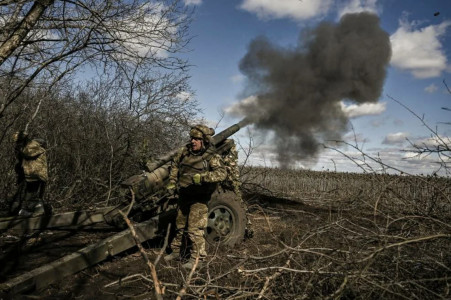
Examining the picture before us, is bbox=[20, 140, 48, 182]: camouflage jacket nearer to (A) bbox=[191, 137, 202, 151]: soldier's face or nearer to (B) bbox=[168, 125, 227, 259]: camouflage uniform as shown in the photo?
(B) bbox=[168, 125, 227, 259]: camouflage uniform

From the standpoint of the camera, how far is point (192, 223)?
5156 millimetres

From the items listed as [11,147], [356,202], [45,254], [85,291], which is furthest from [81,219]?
[356,202]

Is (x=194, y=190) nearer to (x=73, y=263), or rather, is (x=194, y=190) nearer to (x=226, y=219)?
(x=226, y=219)

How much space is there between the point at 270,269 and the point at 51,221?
14.2ft

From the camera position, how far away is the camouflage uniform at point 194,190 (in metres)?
5.13

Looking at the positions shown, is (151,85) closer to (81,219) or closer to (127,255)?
(81,219)

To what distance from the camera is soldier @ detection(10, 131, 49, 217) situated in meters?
7.29

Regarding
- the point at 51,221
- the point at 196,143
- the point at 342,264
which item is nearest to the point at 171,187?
the point at 196,143

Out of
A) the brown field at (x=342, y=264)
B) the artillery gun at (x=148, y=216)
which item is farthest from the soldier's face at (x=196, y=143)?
the brown field at (x=342, y=264)

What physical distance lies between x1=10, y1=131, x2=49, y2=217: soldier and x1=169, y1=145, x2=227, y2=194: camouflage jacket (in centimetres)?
360

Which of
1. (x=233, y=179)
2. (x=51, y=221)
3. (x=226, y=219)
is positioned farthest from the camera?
(x=51, y=221)

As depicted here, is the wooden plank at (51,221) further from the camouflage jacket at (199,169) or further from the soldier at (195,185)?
the camouflage jacket at (199,169)

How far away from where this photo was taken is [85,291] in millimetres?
4023

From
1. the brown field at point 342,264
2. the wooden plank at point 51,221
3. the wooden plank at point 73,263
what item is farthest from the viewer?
the wooden plank at point 51,221
